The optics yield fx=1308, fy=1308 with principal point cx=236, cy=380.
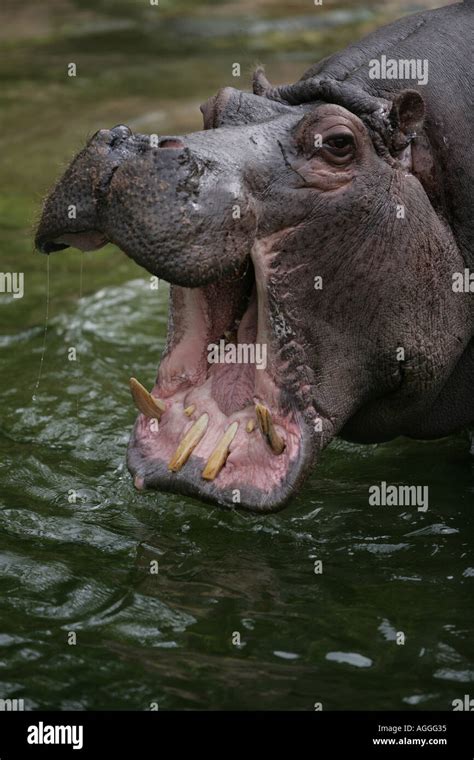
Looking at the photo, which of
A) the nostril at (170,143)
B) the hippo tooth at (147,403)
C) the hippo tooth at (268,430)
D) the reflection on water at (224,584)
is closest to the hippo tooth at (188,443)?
the hippo tooth at (147,403)

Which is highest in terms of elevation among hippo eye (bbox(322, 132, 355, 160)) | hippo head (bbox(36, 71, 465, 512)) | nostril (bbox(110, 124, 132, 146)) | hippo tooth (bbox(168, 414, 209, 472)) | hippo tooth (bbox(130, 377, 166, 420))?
hippo eye (bbox(322, 132, 355, 160))

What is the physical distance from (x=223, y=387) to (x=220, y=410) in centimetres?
11

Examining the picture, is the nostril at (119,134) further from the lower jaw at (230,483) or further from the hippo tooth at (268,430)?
the lower jaw at (230,483)

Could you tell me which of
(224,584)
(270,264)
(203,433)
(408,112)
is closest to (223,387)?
(203,433)

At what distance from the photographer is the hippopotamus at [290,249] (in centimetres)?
437

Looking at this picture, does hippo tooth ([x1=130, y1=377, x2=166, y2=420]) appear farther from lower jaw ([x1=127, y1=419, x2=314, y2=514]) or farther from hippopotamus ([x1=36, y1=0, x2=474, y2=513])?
lower jaw ([x1=127, y1=419, x2=314, y2=514])

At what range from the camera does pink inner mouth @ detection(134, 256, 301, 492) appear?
461 centimetres

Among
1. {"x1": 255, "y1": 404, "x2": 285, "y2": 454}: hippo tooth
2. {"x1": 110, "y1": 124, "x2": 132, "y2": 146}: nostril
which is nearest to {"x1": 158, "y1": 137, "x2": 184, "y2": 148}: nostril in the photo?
{"x1": 110, "y1": 124, "x2": 132, "y2": 146}: nostril

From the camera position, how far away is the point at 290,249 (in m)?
4.61

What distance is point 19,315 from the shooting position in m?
8.14

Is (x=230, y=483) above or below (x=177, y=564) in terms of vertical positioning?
above

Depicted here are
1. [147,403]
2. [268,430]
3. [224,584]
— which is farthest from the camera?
[224,584]

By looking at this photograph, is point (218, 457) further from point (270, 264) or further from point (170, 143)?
point (170, 143)

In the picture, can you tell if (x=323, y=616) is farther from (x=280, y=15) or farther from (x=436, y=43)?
(x=280, y=15)
